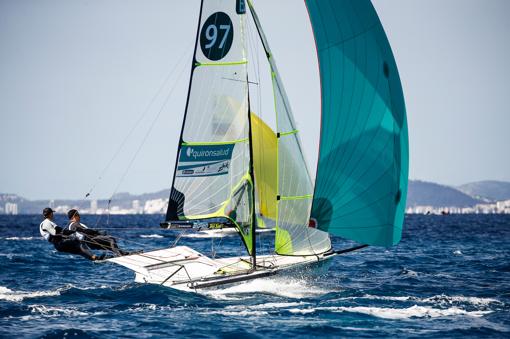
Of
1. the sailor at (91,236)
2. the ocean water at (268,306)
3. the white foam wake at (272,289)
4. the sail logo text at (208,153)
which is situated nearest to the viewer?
the ocean water at (268,306)

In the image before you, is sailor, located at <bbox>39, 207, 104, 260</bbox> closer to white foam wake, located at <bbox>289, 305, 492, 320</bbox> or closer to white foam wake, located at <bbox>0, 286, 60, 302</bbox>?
white foam wake, located at <bbox>0, 286, 60, 302</bbox>

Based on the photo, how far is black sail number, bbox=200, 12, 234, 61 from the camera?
843 inches

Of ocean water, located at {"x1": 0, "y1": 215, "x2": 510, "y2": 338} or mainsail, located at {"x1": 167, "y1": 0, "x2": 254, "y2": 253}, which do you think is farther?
mainsail, located at {"x1": 167, "y1": 0, "x2": 254, "y2": 253}

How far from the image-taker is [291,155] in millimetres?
21938

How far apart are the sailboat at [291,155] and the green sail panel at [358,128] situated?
0.03m

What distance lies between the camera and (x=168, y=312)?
61.1ft

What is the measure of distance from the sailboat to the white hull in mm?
36

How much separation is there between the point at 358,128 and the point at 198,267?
6.81 meters

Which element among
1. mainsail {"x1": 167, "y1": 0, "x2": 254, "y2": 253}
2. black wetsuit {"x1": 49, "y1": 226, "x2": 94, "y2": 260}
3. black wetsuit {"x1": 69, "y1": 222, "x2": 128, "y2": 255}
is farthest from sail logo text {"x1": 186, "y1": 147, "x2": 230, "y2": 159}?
black wetsuit {"x1": 49, "y1": 226, "x2": 94, "y2": 260}

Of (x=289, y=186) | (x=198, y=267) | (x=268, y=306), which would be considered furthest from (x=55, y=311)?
(x=289, y=186)

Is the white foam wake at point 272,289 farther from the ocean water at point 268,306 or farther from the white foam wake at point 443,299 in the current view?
the white foam wake at point 443,299

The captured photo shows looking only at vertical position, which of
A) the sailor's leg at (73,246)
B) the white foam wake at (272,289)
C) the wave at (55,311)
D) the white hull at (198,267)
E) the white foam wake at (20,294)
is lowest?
the wave at (55,311)

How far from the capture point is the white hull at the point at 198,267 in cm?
2028

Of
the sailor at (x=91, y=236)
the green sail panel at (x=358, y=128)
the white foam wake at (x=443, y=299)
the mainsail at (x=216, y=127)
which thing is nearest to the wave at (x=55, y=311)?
the sailor at (x=91, y=236)
